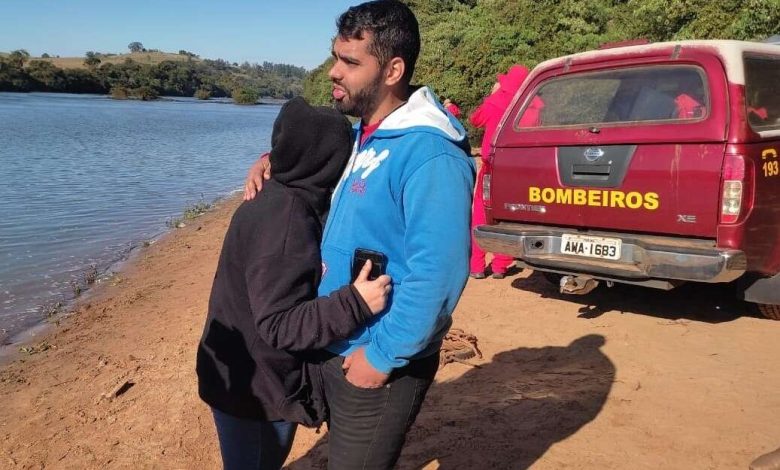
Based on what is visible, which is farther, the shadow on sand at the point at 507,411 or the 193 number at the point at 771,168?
the 193 number at the point at 771,168

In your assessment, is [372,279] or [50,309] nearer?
[372,279]

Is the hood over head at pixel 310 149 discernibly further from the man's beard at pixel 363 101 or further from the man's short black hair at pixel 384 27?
the man's short black hair at pixel 384 27

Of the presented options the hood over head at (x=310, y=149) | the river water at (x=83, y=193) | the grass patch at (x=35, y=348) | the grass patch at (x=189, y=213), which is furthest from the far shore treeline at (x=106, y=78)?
the hood over head at (x=310, y=149)

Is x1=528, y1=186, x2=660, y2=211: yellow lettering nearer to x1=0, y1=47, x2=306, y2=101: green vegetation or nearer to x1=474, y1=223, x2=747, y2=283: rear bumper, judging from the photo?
x1=474, y1=223, x2=747, y2=283: rear bumper

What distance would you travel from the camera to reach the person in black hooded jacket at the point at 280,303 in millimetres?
1831

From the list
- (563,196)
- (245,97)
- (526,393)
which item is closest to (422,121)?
(526,393)

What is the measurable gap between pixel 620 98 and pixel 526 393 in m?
2.53

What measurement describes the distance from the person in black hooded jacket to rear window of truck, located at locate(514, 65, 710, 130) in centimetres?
337

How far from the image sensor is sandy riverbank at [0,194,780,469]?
347cm

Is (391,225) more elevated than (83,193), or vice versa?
(391,225)

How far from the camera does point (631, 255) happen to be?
4648 millimetres

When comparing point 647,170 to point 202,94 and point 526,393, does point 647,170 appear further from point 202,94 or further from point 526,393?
point 202,94

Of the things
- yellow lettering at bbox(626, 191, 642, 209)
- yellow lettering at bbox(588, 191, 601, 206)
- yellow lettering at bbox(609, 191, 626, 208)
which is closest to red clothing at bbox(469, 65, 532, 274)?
yellow lettering at bbox(588, 191, 601, 206)

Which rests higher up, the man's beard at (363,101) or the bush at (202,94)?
the man's beard at (363,101)
